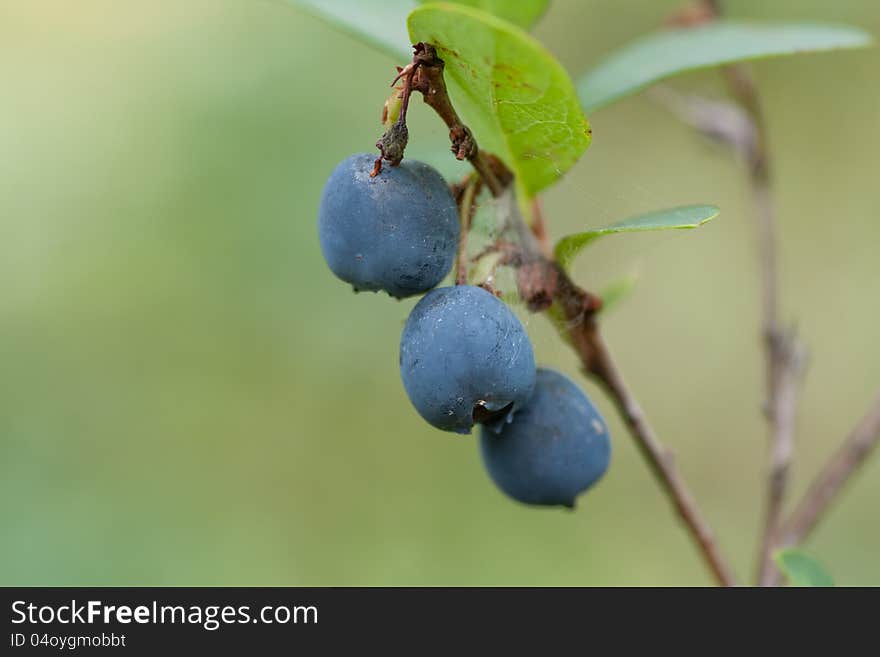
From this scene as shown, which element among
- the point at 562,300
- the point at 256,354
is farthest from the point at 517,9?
the point at 256,354

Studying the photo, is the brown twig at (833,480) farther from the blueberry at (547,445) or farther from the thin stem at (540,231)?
the thin stem at (540,231)

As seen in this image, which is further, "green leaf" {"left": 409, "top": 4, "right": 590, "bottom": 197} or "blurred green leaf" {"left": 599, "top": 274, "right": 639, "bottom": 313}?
"blurred green leaf" {"left": 599, "top": 274, "right": 639, "bottom": 313}

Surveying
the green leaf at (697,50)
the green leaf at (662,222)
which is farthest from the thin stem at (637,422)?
the green leaf at (697,50)

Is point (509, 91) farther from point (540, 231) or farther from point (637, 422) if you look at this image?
point (637, 422)

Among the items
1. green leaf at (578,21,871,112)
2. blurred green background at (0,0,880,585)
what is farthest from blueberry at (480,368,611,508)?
blurred green background at (0,0,880,585)

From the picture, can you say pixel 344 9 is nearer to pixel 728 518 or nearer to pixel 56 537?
pixel 56 537

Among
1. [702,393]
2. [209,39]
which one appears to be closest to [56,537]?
[209,39]

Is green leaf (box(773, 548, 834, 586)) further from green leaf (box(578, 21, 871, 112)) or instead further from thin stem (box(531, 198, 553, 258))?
green leaf (box(578, 21, 871, 112))
